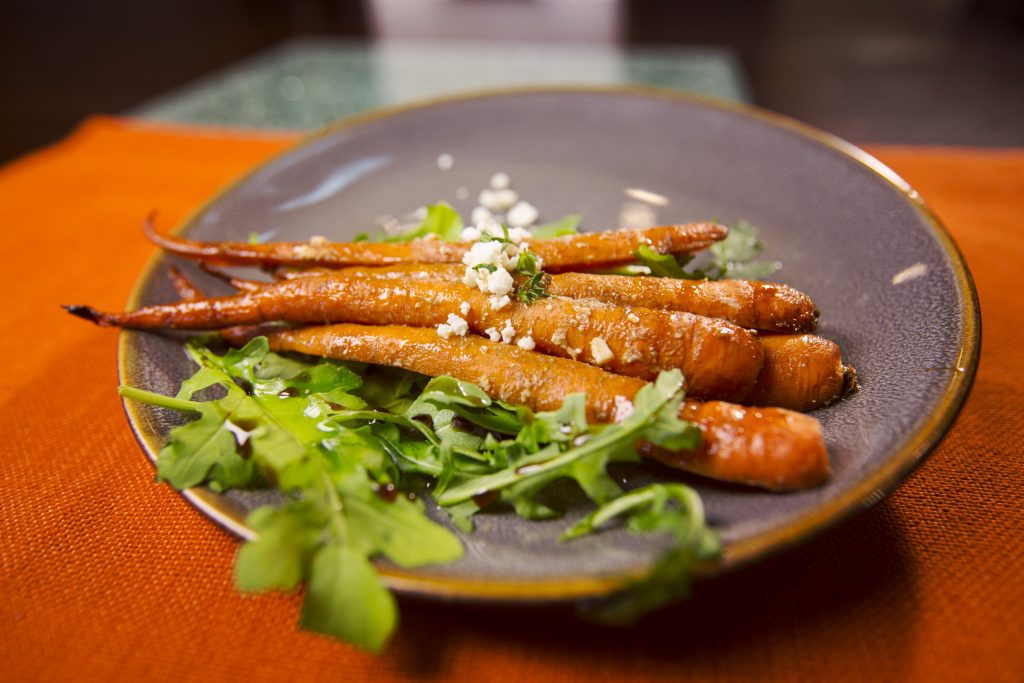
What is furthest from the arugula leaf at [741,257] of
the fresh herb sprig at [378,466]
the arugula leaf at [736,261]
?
the fresh herb sprig at [378,466]

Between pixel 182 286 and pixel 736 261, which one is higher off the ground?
pixel 736 261

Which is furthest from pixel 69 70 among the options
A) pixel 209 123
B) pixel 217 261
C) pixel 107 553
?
pixel 107 553

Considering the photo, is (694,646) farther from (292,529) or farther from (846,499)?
(292,529)

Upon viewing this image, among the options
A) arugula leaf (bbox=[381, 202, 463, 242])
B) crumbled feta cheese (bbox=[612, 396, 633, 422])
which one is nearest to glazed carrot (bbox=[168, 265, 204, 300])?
arugula leaf (bbox=[381, 202, 463, 242])

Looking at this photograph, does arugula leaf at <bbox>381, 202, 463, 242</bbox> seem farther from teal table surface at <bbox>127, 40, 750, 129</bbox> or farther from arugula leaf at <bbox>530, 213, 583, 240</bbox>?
teal table surface at <bbox>127, 40, 750, 129</bbox>

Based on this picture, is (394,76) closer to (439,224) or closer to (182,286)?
(439,224)

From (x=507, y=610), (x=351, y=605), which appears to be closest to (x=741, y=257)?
(x=507, y=610)

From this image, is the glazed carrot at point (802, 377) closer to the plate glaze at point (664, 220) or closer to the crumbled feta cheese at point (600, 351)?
the plate glaze at point (664, 220)
